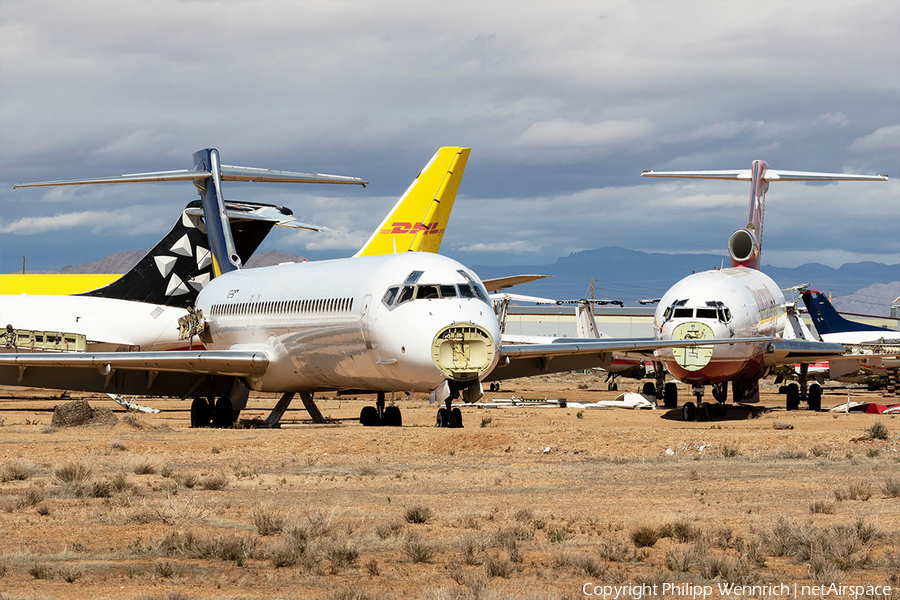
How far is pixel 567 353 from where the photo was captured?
29.4 metres

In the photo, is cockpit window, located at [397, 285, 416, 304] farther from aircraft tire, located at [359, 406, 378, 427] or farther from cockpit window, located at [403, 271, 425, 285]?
aircraft tire, located at [359, 406, 378, 427]

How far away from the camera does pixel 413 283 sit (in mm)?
26344

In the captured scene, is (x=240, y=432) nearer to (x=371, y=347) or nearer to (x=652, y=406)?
(x=371, y=347)

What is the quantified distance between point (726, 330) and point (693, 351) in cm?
120

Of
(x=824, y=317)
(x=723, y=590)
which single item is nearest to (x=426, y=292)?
(x=723, y=590)

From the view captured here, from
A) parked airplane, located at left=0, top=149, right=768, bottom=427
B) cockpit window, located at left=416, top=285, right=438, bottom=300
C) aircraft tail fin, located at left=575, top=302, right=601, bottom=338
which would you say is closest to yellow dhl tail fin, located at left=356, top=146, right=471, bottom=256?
parked airplane, located at left=0, top=149, right=768, bottom=427

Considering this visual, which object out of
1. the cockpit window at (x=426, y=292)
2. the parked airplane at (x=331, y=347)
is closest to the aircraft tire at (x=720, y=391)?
the parked airplane at (x=331, y=347)

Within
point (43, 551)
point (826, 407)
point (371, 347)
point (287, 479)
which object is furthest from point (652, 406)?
point (43, 551)

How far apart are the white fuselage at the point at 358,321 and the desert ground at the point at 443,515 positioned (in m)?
1.77

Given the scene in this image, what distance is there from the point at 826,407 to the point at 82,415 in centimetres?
2981

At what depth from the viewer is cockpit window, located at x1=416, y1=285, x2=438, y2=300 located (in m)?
26.0

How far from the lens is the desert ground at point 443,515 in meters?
10.1

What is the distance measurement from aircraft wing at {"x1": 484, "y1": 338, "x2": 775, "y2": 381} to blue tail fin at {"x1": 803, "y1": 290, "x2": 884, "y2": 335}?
127 ft

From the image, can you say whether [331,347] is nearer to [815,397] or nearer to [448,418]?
[448,418]
